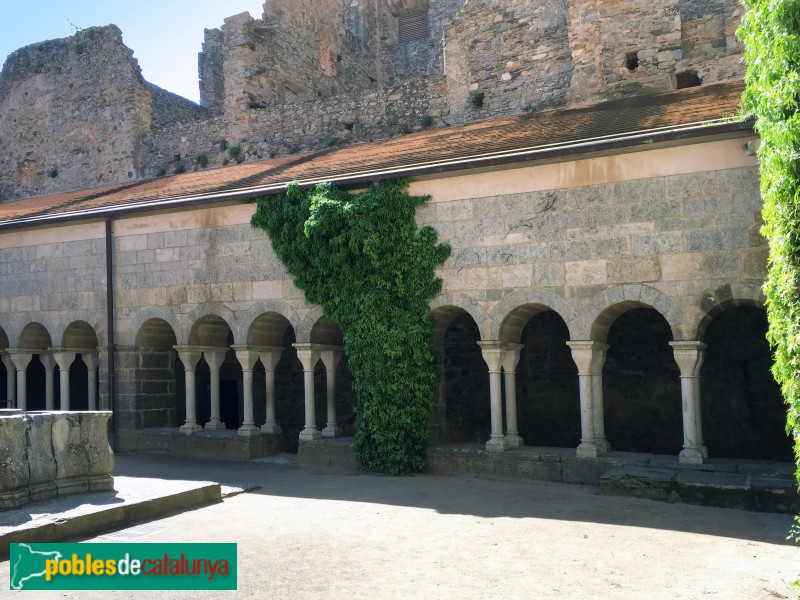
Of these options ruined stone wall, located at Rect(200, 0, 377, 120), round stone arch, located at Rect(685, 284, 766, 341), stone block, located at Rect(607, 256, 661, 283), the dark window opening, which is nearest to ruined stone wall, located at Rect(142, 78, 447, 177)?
ruined stone wall, located at Rect(200, 0, 377, 120)

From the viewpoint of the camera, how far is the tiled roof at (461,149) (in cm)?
859

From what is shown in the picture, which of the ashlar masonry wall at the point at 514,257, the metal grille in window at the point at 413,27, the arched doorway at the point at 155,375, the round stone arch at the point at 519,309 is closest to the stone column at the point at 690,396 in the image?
the ashlar masonry wall at the point at 514,257

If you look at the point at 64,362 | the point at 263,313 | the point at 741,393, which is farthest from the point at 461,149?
the point at 64,362

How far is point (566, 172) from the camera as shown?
8.75 metres

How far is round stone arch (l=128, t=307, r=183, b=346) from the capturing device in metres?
11.1

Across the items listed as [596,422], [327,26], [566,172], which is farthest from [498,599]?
[327,26]

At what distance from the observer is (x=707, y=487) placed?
7.16m

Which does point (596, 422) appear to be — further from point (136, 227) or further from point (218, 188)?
point (136, 227)

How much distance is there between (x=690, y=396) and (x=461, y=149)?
4.08 metres

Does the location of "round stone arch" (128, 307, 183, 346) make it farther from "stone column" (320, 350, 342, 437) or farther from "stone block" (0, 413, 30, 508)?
"stone block" (0, 413, 30, 508)

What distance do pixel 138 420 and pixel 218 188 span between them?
3.55 meters

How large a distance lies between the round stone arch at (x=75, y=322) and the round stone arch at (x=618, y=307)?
703 cm

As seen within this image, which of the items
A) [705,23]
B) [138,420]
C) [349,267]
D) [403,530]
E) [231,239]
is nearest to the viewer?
[403,530]

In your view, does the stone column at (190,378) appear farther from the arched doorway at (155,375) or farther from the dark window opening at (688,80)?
the dark window opening at (688,80)
